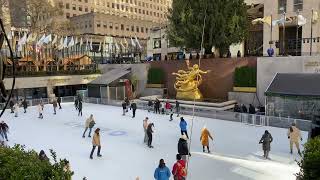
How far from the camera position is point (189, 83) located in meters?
30.6

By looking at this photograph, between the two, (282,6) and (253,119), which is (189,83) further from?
(282,6)

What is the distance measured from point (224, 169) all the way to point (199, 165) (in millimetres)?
1059

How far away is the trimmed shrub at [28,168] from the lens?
5.55 meters

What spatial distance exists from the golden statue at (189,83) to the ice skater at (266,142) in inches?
615

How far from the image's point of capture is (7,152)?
21.8 feet

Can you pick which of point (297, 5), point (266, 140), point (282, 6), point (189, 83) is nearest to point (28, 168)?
point (266, 140)

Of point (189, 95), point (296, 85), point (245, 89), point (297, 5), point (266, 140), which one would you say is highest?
point (297, 5)

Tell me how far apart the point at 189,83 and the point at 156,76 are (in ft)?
20.7

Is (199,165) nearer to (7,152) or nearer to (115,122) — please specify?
(7,152)

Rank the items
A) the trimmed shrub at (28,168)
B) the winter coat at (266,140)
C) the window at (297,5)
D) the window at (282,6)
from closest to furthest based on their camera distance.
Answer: the trimmed shrub at (28,168) → the winter coat at (266,140) → the window at (297,5) → the window at (282,6)

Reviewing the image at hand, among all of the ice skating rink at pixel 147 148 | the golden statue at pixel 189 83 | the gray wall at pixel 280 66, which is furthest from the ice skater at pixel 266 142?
the golden statue at pixel 189 83

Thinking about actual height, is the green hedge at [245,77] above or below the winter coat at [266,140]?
above

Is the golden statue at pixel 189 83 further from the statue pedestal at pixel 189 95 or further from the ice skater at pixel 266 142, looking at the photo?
the ice skater at pixel 266 142

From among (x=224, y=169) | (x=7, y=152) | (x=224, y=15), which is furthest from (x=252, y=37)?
(x=7, y=152)
